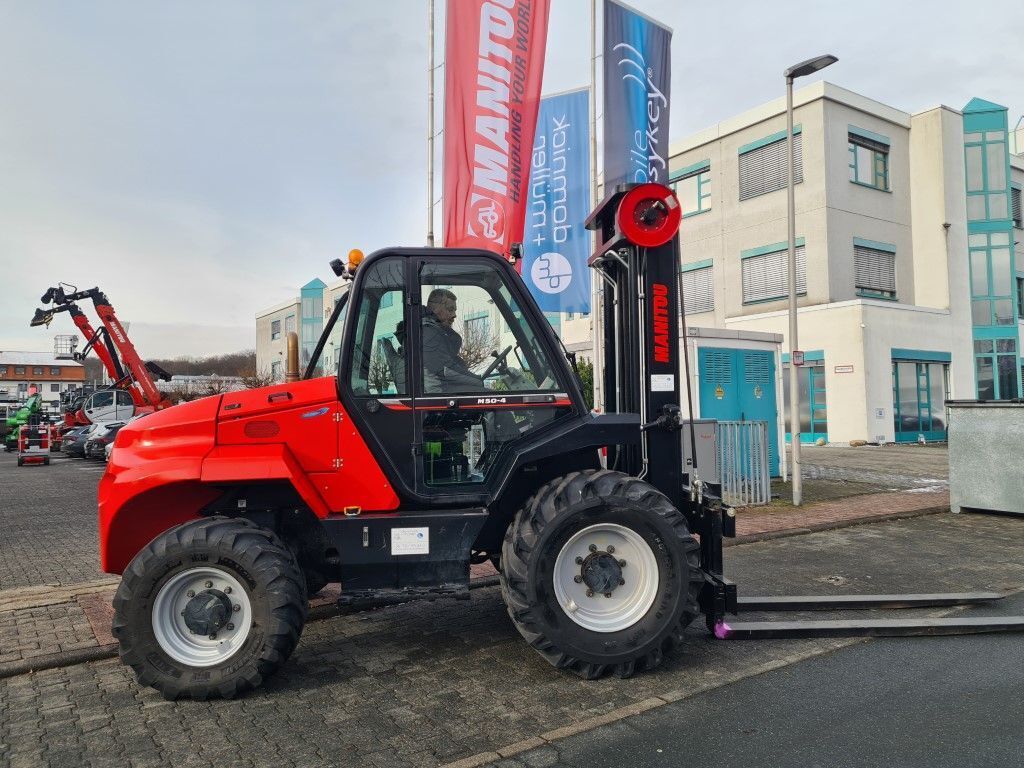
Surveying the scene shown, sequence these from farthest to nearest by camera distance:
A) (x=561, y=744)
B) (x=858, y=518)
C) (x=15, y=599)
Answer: (x=858, y=518)
(x=15, y=599)
(x=561, y=744)

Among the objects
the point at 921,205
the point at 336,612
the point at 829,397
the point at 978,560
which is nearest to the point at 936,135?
the point at 921,205

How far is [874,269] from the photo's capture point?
84.0 feet

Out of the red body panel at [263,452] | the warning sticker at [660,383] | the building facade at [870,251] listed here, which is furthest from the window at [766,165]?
the red body panel at [263,452]

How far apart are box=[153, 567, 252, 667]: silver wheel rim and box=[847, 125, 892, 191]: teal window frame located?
83.5 ft

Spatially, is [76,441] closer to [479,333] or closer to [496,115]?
[496,115]

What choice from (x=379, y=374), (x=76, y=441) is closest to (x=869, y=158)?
(x=379, y=374)

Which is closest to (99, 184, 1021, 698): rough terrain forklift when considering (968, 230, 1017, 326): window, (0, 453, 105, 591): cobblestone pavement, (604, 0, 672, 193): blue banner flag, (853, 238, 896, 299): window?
(0, 453, 105, 591): cobblestone pavement

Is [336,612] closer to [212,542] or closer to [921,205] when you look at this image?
[212,542]

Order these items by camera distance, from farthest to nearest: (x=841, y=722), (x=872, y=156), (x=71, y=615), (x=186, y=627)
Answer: (x=872, y=156) < (x=71, y=615) < (x=186, y=627) < (x=841, y=722)

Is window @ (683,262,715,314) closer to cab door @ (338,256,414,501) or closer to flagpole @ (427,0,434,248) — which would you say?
flagpole @ (427,0,434,248)

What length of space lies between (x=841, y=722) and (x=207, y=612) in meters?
3.40

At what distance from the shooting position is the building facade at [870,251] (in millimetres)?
23781

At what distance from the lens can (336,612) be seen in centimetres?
591

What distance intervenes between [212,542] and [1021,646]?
5.07 m
